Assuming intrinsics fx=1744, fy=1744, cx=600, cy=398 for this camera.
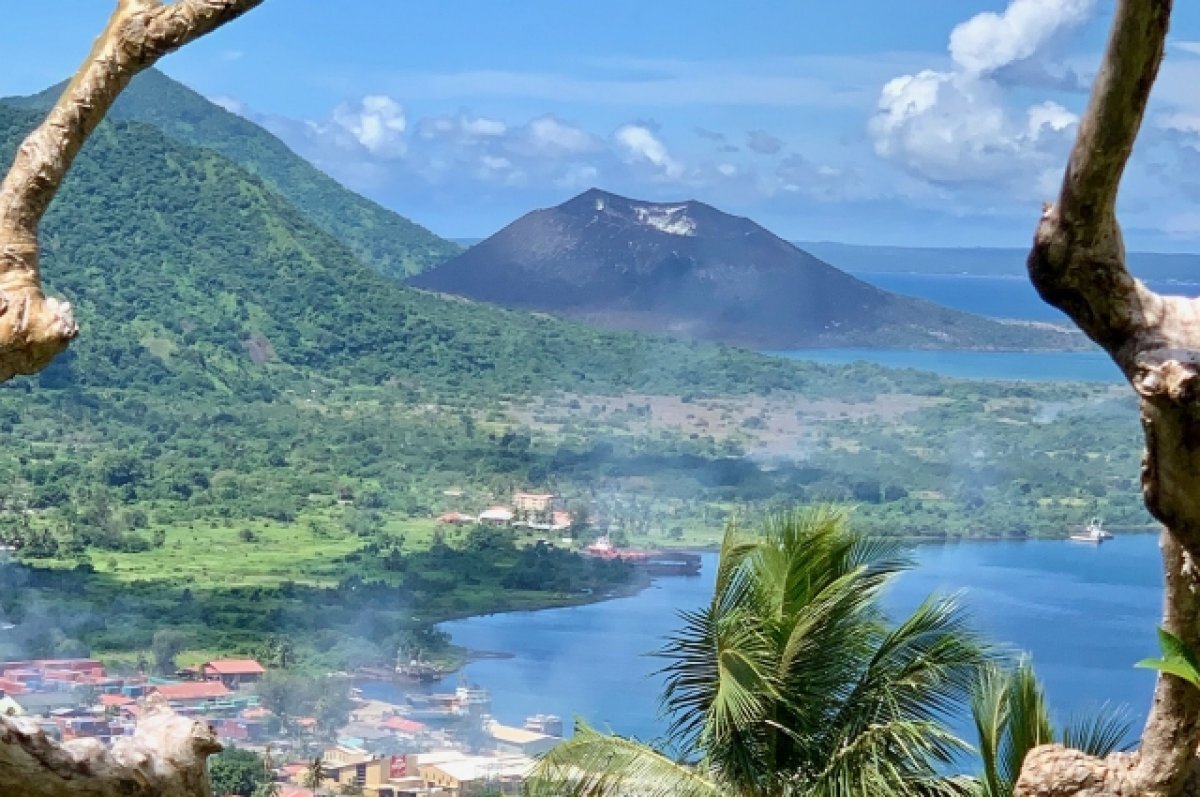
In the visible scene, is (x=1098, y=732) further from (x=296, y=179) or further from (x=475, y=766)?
(x=296, y=179)

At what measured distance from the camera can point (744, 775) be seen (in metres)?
4.59

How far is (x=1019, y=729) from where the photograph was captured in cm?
364

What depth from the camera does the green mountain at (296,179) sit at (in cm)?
4856

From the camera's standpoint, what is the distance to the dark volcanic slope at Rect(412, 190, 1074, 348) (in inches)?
1757

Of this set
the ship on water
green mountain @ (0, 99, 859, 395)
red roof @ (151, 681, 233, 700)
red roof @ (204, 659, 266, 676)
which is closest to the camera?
red roof @ (151, 681, 233, 700)

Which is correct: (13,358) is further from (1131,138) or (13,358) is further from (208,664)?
(208,664)

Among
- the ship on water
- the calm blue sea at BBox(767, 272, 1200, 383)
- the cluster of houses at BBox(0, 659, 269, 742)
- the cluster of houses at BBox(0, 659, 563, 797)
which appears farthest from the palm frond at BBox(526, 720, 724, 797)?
the calm blue sea at BBox(767, 272, 1200, 383)

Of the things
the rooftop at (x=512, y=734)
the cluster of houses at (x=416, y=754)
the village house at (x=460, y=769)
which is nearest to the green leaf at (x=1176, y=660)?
the cluster of houses at (x=416, y=754)

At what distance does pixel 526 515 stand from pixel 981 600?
16.4m

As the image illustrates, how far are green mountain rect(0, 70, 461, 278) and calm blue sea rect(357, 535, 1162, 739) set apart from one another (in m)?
21.5

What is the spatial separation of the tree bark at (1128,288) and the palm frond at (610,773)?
98.2 inches

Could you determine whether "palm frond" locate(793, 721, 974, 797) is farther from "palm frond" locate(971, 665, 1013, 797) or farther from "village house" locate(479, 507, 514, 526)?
"village house" locate(479, 507, 514, 526)

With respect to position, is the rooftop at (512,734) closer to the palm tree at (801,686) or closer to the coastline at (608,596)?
the coastline at (608,596)

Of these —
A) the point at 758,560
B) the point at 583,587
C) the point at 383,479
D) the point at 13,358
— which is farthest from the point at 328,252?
the point at 13,358
